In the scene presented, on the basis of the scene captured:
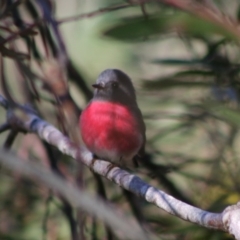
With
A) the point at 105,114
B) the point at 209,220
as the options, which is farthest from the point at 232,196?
the point at 209,220

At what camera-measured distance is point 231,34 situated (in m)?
1.07

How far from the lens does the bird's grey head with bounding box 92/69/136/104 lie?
11.7ft

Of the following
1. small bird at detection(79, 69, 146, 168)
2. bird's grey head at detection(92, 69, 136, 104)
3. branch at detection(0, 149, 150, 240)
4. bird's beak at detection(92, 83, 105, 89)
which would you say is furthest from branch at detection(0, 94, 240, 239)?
bird's grey head at detection(92, 69, 136, 104)

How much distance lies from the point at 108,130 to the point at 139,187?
4.17 feet

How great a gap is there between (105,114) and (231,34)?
2416 millimetres

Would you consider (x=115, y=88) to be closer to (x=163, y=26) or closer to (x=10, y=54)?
(x=10, y=54)

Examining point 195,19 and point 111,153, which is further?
point 111,153

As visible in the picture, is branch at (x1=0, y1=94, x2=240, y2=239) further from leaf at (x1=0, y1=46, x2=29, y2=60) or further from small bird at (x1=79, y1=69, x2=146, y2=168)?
small bird at (x1=79, y1=69, x2=146, y2=168)

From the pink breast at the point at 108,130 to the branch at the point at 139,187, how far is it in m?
0.45

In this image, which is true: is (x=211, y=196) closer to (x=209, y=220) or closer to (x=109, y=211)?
(x=209, y=220)

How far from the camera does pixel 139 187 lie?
2121 millimetres

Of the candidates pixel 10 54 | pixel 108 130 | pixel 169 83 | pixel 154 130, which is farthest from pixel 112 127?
pixel 10 54

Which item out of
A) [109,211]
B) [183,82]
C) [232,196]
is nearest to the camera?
[109,211]

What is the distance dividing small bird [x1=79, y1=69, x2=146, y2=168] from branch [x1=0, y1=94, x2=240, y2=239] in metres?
0.44
